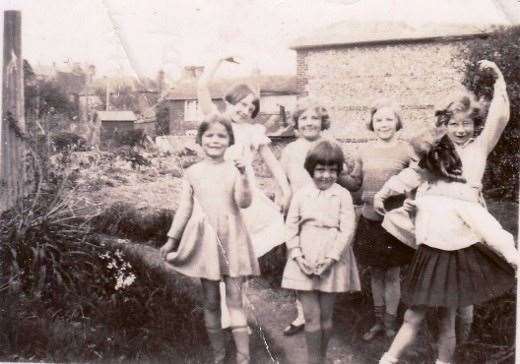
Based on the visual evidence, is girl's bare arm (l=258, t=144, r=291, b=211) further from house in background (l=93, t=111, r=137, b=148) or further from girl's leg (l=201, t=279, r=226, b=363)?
house in background (l=93, t=111, r=137, b=148)

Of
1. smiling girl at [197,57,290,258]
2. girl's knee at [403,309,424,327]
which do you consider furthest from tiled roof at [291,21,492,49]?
girl's knee at [403,309,424,327]

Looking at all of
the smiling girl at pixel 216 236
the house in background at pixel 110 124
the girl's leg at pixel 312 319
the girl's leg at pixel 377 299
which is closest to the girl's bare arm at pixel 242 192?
the smiling girl at pixel 216 236

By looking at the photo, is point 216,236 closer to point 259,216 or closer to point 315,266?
point 259,216

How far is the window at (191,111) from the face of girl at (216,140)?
187 millimetres

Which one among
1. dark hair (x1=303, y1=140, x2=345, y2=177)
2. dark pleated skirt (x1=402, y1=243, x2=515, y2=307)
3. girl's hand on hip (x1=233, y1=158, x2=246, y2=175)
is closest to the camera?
dark pleated skirt (x1=402, y1=243, x2=515, y2=307)

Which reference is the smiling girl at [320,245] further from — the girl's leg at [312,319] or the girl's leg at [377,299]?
the girl's leg at [377,299]

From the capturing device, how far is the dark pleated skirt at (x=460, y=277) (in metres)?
3.31

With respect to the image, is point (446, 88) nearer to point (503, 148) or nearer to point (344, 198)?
point (503, 148)

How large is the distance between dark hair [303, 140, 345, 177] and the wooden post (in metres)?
2.02

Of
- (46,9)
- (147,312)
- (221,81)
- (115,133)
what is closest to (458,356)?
(147,312)

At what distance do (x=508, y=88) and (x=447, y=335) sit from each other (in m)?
1.49

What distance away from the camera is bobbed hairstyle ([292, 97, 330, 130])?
3.65m

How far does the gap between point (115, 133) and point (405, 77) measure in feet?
6.41

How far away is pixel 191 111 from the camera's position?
12.8 ft
